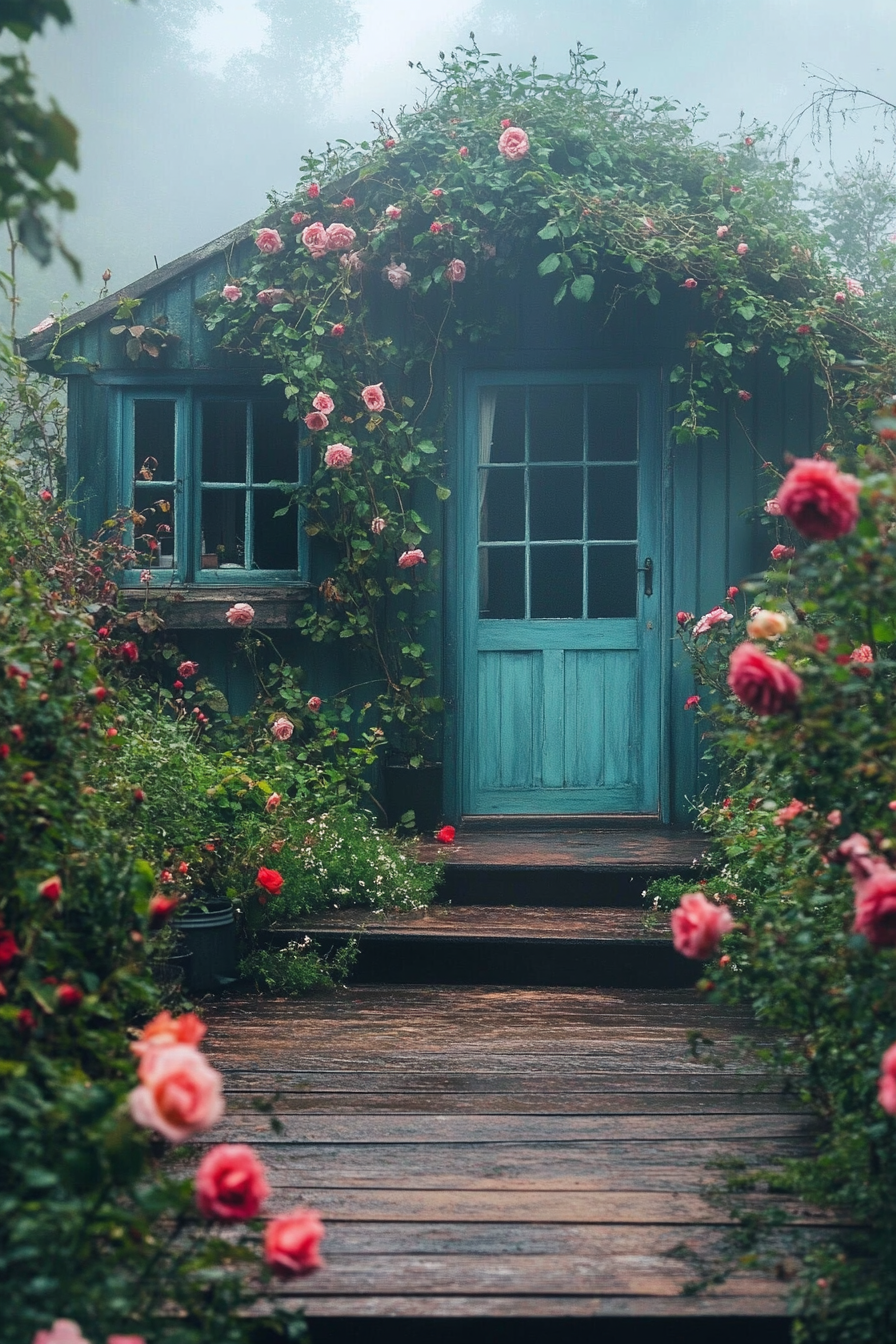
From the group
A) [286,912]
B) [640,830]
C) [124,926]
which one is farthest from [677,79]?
[124,926]

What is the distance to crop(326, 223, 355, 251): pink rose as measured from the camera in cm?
520

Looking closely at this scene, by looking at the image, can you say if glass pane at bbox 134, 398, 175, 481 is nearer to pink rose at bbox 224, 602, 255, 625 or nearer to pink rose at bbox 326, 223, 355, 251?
pink rose at bbox 224, 602, 255, 625

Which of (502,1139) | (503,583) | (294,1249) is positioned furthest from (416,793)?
(294,1249)

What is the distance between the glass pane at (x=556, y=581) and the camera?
18.5 feet

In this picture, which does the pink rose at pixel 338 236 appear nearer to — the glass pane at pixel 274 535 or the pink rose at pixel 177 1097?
the glass pane at pixel 274 535

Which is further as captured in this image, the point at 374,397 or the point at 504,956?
the point at 374,397

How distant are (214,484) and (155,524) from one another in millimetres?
362

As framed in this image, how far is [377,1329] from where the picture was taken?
6.00ft

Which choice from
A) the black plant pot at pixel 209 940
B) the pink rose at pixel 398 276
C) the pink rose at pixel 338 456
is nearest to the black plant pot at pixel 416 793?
the pink rose at pixel 338 456

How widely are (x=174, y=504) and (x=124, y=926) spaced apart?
3.73 m

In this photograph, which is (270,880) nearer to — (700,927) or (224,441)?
(700,927)

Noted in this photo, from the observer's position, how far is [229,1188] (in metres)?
1.38

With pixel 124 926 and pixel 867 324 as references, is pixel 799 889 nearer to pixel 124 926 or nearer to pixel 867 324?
pixel 124 926

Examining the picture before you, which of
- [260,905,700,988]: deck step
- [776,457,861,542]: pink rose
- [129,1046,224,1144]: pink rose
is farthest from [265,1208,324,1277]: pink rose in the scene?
[260,905,700,988]: deck step
